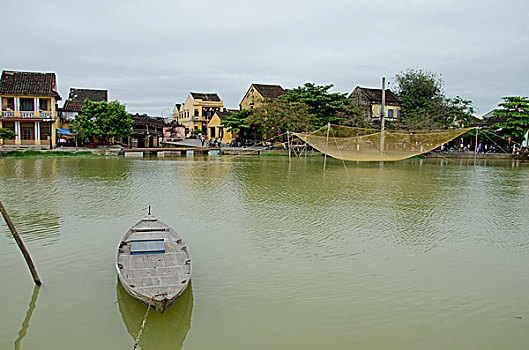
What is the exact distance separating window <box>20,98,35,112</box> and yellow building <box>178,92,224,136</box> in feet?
61.1

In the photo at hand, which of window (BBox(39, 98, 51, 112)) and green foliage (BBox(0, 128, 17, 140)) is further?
window (BBox(39, 98, 51, 112))

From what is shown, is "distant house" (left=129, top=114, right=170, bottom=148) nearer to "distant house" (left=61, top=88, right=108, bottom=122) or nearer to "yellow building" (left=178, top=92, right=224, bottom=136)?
"distant house" (left=61, top=88, right=108, bottom=122)

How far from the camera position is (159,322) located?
3973mm

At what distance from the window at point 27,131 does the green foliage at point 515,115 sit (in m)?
31.2

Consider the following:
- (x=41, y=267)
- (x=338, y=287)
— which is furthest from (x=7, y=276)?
(x=338, y=287)

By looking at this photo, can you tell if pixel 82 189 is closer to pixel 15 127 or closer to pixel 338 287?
pixel 338 287

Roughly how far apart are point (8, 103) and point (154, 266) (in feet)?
86.9

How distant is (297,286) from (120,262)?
2039 millimetres

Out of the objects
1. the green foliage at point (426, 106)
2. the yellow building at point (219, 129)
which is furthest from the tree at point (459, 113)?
the yellow building at point (219, 129)

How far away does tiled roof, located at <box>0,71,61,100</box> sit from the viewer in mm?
25641

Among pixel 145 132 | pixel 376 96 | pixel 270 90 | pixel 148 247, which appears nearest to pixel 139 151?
pixel 145 132

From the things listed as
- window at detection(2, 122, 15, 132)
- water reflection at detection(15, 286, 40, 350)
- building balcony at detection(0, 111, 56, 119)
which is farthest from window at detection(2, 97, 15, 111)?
water reflection at detection(15, 286, 40, 350)

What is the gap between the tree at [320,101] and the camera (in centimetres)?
2816

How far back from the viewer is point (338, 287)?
4.95 metres
